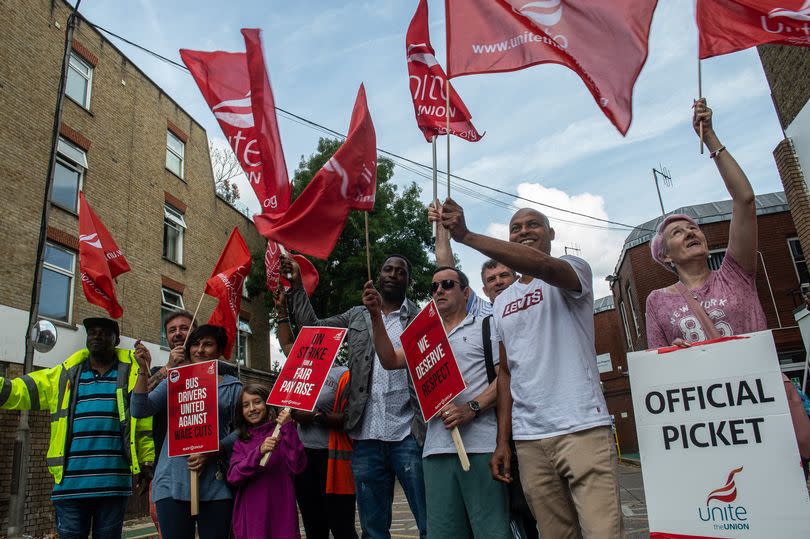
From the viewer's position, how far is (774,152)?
9.82 m

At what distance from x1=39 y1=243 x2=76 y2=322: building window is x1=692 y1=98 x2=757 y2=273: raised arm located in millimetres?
12934

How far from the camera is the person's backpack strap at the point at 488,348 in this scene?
3539 mm

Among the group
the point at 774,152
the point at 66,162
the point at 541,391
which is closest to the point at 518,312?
the point at 541,391

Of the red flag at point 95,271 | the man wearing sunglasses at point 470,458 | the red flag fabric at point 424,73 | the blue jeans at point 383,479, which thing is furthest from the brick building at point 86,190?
the man wearing sunglasses at point 470,458

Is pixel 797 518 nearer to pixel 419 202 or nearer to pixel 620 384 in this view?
pixel 419 202

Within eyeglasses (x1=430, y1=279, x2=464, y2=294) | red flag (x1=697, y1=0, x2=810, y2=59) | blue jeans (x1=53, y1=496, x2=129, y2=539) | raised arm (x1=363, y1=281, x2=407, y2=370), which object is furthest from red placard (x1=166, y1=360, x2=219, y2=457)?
red flag (x1=697, y1=0, x2=810, y2=59)

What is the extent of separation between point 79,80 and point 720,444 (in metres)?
16.2

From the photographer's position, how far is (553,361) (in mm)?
2941

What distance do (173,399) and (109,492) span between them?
815 mm

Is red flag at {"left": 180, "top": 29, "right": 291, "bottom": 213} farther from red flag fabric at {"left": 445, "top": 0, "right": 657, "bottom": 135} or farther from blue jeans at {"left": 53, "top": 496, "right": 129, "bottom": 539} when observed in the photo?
blue jeans at {"left": 53, "top": 496, "right": 129, "bottom": 539}

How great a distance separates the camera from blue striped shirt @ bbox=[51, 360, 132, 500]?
4168 mm

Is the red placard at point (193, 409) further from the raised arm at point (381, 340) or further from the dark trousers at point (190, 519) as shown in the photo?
the raised arm at point (381, 340)

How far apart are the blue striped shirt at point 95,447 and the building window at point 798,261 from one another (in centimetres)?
2216

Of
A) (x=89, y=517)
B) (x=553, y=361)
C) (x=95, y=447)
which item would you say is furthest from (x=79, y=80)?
(x=553, y=361)
